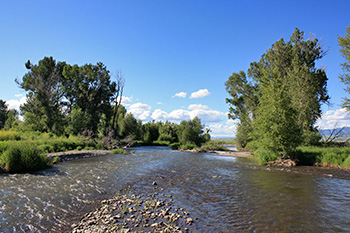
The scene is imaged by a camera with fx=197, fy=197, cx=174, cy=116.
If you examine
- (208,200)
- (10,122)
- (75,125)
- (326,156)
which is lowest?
(208,200)

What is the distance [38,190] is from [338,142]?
34225 mm

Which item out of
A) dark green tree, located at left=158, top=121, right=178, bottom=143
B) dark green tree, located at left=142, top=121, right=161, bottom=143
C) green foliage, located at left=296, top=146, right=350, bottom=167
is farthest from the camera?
dark green tree, located at left=158, top=121, right=178, bottom=143

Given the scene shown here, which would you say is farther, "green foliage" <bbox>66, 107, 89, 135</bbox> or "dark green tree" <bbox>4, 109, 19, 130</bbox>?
"dark green tree" <bbox>4, 109, 19, 130</bbox>

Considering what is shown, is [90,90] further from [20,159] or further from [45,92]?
[20,159]

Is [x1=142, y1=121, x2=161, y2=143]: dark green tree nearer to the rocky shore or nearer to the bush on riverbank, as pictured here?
the bush on riverbank

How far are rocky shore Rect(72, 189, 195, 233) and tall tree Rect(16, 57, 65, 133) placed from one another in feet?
128

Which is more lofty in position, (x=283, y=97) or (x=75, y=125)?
(x=283, y=97)

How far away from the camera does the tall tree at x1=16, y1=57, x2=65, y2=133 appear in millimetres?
41344

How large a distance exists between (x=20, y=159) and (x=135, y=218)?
12.3 metres

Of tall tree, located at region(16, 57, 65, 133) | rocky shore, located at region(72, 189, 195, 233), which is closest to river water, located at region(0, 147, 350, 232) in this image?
rocky shore, located at region(72, 189, 195, 233)

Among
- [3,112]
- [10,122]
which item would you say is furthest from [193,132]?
[3,112]

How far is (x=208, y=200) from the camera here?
929cm

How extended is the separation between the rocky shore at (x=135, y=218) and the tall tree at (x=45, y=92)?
3910cm

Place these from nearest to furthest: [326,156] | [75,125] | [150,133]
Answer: [326,156] → [75,125] → [150,133]
